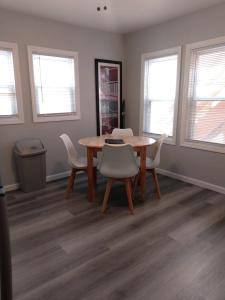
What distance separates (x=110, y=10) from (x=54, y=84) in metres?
1.35

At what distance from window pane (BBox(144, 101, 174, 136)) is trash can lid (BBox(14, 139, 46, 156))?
6.46 ft

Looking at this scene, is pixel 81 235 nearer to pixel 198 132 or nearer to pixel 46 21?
pixel 198 132

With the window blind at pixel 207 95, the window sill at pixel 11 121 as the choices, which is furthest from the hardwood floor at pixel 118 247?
the window sill at pixel 11 121

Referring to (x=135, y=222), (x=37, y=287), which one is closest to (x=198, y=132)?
(x=135, y=222)

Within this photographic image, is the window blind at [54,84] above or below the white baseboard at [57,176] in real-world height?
above

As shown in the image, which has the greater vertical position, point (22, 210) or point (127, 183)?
point (127, 183)

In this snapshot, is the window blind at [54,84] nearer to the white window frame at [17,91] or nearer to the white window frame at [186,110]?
the white window frame at [17,91]

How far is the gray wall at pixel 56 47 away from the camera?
318cm

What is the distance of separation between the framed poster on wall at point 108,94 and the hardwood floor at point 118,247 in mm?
1631

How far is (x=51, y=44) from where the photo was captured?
346 centimetres

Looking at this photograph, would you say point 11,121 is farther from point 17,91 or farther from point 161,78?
point 161,78

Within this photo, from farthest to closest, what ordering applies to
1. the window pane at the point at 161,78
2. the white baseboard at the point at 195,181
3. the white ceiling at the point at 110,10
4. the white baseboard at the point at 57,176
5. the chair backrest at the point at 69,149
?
the white baseboard at the point at 57,176
the window pane at the point at 161,78
the white baseboard at the point at 195,181
the chair backrest at the point at 69,149
the white ceiling at the point at 110,10

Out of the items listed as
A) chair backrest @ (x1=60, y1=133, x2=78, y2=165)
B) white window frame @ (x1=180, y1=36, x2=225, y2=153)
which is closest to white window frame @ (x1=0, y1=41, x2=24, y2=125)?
chair backrest @ (x1=60, y1=133, x2=78, y2=165)

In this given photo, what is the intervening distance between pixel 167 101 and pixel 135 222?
220cm
